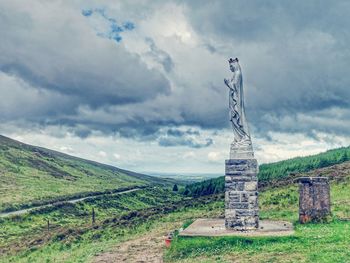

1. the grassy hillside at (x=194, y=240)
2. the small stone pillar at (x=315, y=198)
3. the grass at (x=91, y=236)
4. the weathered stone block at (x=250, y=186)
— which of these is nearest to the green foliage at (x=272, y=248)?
the grassy hillside at (x=194, y=240)

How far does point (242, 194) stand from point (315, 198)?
389 centimetres

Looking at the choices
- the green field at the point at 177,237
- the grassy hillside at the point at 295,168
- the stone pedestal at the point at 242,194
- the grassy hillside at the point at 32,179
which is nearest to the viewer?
the green field at the point at 177,237

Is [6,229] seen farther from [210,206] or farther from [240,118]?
[240,118]

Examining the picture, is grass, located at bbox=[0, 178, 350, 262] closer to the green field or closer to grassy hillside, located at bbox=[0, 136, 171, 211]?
the green field

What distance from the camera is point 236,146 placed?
24.2 m

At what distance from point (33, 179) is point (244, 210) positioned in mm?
94113

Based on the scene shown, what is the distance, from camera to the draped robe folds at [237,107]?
2448cm

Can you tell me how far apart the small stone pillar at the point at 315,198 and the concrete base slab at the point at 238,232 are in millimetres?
1242

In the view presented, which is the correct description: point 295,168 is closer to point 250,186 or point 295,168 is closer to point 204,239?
point 250,186

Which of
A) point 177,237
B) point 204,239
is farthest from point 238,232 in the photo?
point 177,237

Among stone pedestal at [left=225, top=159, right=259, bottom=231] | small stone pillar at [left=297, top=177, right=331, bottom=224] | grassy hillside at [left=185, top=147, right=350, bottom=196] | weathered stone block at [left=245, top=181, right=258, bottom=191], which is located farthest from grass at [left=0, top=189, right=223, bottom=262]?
grassy hillside at [left=185, top=147, right=350, bottom=196]

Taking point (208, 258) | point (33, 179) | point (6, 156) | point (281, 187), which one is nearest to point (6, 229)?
point (281, 187)

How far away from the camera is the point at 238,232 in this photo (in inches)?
910

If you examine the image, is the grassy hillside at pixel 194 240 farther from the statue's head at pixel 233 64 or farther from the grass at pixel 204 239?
the statue's head at pixel 233 64
